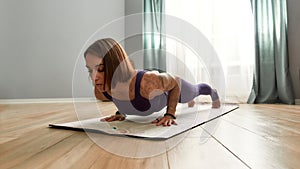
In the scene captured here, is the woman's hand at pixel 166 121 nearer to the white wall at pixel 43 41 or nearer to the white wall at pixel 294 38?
the white wall at pixel 43 41

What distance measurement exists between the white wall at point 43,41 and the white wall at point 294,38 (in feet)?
5.75

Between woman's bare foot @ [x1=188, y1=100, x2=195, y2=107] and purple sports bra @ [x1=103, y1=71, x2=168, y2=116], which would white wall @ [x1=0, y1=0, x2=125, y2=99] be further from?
purple sports bra @ [x1=103, y1=71, x2=168, y2=116]

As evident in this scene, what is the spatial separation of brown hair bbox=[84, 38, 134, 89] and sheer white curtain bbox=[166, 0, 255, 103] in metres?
1.70

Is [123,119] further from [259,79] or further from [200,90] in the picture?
[259,79]

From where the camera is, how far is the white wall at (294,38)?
7.80 feet

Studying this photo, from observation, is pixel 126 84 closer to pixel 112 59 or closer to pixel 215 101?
pixel 112 59

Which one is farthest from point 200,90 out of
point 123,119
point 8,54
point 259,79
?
point 8,54

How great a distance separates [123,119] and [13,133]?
0.41 metres

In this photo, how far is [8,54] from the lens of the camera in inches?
90.7

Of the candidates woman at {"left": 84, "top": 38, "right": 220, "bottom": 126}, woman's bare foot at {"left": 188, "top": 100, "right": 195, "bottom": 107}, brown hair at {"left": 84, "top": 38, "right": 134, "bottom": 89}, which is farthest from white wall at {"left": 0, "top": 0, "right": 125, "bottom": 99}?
brown hair at {"left": 84, "top": 38, "right": 134, "bottom": 89}

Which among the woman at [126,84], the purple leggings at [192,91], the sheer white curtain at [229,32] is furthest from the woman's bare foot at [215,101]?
the sheer white curtain at [229,32]

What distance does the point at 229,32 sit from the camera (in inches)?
98.7

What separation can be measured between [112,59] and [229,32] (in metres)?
1.95

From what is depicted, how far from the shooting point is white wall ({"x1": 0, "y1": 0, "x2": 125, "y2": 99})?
7.57 feet
